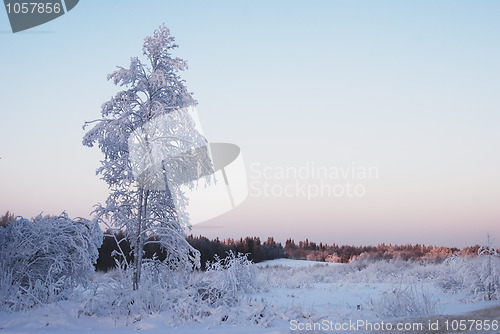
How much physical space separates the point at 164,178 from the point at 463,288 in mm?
13036

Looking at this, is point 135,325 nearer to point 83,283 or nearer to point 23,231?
point 83,283

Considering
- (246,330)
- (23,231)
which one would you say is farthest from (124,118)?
(246,330)

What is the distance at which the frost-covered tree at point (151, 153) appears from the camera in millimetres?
12773

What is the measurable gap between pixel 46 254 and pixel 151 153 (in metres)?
4.16

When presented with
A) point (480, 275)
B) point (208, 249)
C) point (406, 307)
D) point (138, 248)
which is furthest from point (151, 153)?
point (208, 249)

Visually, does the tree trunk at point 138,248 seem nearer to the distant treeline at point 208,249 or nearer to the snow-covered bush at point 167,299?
the snow-covered bush at point 167,299

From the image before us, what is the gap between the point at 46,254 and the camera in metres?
12.0

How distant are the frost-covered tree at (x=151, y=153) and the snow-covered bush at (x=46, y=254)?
943 mm

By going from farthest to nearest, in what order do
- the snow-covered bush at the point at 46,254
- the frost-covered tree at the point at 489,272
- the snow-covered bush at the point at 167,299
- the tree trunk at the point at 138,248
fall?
the frost-covered tree at the point at 489,272
the tree trunk at the point at 138,248
the snow-covered bush at the point at 46,254
the snow-covered bush at the point at 167,299

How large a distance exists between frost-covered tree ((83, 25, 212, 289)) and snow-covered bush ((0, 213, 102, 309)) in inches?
37.1

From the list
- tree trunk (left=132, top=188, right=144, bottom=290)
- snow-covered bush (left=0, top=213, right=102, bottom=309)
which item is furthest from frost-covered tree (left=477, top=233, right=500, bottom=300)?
snow-covered bush (left=0, top=213, right=102, bottom=309)

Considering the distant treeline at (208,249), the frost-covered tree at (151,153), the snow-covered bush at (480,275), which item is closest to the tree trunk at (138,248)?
the frost-covered tree at (151,153)

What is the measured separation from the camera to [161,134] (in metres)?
13.0

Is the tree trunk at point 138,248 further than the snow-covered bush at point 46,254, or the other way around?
the tree trunk at point 138,248
